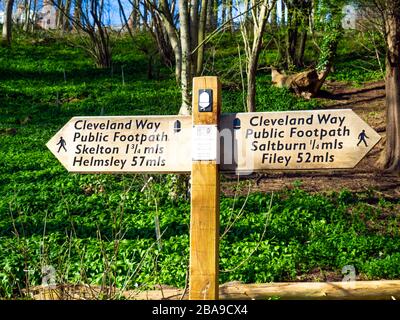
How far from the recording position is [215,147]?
437cm

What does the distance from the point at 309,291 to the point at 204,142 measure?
105 inches

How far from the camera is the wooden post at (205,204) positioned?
4293 millimetres

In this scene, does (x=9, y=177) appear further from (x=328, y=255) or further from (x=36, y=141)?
(x=328, y=255)

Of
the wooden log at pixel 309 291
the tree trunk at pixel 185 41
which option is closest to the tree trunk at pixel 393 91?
the tree trunk at pixel 185 41

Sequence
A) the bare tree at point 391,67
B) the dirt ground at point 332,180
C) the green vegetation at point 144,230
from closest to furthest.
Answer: the green vegetation at point 144,230
the dirt ground at point 332,180
the bare tree at point 391,67

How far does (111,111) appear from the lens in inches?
827

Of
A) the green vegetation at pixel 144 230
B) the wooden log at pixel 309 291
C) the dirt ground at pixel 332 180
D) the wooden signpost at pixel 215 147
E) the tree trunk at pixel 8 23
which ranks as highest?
the tree trunk at pixel 8 23

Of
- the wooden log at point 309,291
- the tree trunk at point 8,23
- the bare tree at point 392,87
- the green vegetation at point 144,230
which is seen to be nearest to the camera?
the wooden log at point 309,291

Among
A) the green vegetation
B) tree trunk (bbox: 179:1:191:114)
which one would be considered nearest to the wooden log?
the green vegetation

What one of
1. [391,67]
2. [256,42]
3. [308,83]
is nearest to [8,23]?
[308,83]

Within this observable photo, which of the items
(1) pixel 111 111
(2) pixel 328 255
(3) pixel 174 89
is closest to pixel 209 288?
(2) pixel 328 255

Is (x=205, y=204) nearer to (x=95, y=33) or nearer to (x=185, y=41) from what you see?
(x=185, y=41)

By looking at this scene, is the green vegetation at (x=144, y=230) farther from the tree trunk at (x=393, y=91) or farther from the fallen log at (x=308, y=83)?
the fallen log at (x=308, y=83)

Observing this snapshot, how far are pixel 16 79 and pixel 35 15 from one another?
18.3m
